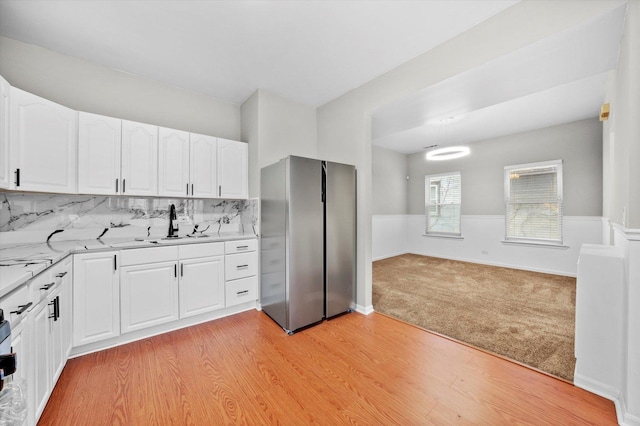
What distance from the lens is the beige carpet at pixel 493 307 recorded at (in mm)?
2172

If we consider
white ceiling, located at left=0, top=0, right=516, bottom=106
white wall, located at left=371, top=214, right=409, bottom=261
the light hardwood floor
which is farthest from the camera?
white wall, located at left=371, top=214, right=409, bottom=261

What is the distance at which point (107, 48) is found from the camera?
2.32 m

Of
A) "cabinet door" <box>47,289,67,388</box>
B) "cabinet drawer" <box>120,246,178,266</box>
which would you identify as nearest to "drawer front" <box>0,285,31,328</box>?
"cabinet door" <box>47,289,67,388</box>

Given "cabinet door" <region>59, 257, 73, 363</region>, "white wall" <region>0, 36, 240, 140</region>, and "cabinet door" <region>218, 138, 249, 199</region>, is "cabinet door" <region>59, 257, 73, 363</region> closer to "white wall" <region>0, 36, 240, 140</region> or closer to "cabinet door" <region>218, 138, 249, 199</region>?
"cabinet door" <region>218, 138, 249, 199</region>

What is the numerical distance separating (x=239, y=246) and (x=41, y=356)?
1.69 metres

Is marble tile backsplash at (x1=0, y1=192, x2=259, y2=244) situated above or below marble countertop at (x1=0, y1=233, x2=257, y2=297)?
above

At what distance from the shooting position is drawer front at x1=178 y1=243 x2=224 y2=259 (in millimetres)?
2502

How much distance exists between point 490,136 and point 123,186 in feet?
21.5

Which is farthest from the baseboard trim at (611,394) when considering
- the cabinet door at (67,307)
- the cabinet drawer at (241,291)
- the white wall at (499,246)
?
the white wall at (499,246)

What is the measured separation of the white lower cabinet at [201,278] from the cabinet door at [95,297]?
1.74ft

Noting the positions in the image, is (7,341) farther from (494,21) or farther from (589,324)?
(494,21)

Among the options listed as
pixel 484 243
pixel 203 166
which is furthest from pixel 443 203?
pixel 203 166

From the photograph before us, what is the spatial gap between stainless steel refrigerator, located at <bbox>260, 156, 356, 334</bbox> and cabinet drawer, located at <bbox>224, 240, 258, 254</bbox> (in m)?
0.11

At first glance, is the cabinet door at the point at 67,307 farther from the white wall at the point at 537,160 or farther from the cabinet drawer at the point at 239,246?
the white wall at the point at 537,160
